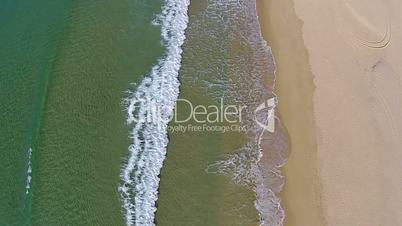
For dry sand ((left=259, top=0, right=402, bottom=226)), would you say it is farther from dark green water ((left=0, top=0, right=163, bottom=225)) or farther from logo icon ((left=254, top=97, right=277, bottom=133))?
dark green water ((left=0, top=0, right=163, bottom=225))

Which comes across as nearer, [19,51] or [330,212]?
[330,212]

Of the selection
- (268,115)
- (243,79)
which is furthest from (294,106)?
(243,79)

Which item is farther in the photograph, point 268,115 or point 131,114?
point 131,114

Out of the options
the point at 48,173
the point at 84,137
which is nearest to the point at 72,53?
the point at 84,137

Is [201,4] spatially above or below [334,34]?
above

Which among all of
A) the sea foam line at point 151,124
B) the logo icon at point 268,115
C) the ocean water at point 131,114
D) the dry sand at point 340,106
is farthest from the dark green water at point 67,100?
the dry sand at point 340,106

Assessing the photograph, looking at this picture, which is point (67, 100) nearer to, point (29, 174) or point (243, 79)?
point (29, 174)

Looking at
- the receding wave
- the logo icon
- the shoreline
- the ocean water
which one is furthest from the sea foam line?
the shoreline

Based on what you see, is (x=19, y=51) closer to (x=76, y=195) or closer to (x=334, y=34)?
(x=76, y=195)
